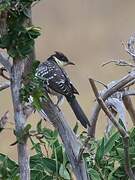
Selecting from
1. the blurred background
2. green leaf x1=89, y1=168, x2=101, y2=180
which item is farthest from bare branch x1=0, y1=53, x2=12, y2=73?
the blurred background

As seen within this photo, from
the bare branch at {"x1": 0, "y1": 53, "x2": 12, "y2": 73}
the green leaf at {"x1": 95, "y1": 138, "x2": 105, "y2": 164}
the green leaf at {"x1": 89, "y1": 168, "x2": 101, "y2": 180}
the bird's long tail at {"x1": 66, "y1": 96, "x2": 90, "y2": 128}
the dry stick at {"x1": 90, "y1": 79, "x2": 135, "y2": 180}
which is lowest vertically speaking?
the green leaf at {"x1": 89, "y1": 168, "x2": 101, "y2": 180}

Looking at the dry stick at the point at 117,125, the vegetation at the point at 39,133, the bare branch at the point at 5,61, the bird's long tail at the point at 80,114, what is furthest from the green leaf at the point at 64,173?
the bare branch at the point at 5,61

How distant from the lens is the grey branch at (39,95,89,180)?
1205 mm

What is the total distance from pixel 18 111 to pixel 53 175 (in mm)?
561

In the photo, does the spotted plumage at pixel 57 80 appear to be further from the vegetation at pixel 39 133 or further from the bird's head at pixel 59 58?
the vegetation at pixel 39 133

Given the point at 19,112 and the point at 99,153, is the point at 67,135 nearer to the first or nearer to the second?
the point at 19,112

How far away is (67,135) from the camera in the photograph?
121cm

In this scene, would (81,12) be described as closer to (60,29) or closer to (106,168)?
(60,29)

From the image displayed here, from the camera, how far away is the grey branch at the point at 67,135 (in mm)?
1205

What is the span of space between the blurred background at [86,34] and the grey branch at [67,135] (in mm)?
2743

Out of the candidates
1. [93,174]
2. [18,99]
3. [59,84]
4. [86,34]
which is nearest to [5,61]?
[18,99]

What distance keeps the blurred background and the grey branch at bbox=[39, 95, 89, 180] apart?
9.00ft

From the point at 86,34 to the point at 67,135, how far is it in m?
3.18

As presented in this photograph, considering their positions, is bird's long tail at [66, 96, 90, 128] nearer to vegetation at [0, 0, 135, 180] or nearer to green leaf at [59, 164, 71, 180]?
vegetation at [0, 0, 135, 180]
